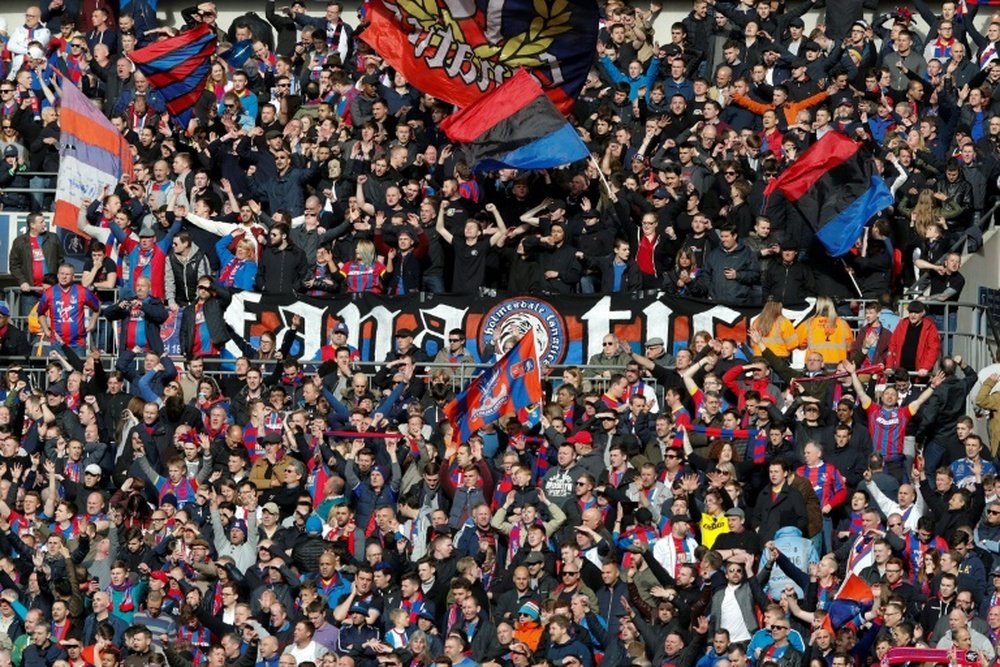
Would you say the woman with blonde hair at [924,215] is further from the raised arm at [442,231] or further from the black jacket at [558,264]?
the raised arm at [442,231]

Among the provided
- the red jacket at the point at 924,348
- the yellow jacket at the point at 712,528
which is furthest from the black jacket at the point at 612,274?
the yellow jacket at the point at 712,528

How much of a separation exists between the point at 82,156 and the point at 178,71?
6.66ft

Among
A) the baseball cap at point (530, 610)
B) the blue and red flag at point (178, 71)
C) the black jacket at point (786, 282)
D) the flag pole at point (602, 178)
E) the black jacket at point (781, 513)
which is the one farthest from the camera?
the blue and red flag at point (178, 71)

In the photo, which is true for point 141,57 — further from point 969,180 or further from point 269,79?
point 969,180

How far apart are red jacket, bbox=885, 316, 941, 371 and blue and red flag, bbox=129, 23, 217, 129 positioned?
9490 mm

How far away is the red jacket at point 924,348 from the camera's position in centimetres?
3097

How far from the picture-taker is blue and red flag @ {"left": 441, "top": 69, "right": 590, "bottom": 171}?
111ft

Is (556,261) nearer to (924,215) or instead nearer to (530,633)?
(924,215)

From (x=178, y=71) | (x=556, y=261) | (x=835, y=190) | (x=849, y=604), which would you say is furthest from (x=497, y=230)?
(x=849, y=604)

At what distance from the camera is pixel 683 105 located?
3522cm

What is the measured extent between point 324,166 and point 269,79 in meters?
3.18

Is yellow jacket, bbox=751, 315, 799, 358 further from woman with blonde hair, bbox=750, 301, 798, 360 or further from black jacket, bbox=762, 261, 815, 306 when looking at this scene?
black jacket, bbox=762, 261, 815, 306

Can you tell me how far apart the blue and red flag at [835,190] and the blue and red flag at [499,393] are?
11.2 feet

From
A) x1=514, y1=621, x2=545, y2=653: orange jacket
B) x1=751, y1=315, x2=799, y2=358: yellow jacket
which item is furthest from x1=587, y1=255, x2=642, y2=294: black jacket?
x1=514, y1=621, x2=545, y2=653: orange jacket
